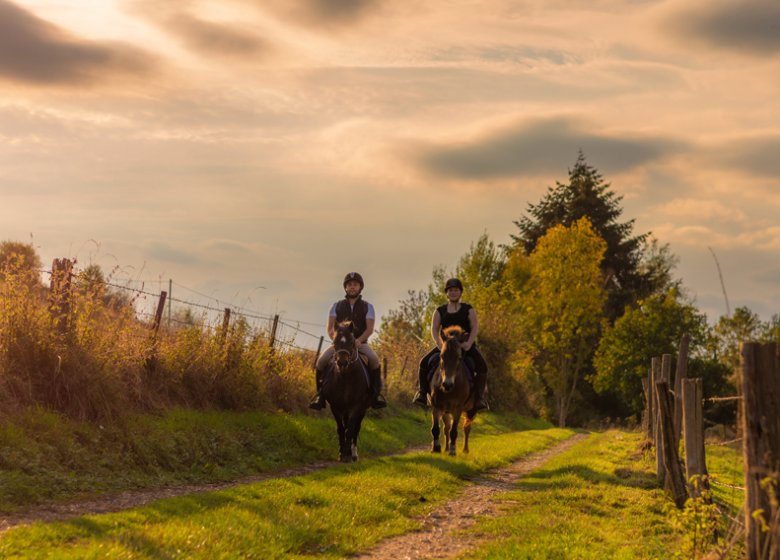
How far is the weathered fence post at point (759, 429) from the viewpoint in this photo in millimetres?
6609

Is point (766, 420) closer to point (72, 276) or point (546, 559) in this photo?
point (546, 559)

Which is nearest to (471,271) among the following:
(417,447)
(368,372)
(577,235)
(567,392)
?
(577,235)

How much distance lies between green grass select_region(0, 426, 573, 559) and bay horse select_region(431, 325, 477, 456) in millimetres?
3294

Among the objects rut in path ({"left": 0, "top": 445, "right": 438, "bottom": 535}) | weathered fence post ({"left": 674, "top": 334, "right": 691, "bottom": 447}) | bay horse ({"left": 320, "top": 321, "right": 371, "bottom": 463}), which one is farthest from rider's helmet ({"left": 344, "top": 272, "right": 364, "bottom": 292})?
weathered fence post ({"left": 674, "top": 334, "right": 691, "bottom": 447})

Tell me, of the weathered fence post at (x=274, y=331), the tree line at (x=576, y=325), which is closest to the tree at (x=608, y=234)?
the tree line at (x=576, y=325)

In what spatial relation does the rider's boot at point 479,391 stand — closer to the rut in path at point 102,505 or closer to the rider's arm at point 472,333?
the rider's arm at point 472,333

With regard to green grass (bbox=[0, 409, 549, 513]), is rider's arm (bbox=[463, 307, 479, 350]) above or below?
above

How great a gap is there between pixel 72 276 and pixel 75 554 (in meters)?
8.93

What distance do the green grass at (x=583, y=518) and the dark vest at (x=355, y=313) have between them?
4611 mm

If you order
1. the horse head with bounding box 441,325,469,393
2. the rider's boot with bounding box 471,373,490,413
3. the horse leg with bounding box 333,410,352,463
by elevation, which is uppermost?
the horse head with bounding box 441,325,469,393

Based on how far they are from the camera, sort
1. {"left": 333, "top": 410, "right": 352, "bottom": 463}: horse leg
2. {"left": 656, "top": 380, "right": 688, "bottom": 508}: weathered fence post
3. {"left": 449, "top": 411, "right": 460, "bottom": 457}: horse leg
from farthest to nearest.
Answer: {"left": 449, "top": 411, "right": 460, "bottom": 457}: horse leg < {"left": 333, "top": 410, "right": 352, "bottom": 463}: horse leg < {"left": 656, "top": 380, "right": 688, "bottom": 508}: weathered fence post

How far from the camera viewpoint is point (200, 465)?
48.2 feet

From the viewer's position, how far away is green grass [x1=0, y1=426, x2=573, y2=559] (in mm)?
8047

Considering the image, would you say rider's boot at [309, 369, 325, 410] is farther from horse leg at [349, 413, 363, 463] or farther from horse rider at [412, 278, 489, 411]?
horse rider at [412, 278, 489, 411]
